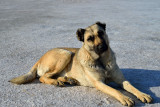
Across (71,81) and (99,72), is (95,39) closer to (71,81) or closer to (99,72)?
(99,72)

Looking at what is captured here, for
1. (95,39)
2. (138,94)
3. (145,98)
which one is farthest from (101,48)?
(145,98)

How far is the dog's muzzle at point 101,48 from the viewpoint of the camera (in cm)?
441

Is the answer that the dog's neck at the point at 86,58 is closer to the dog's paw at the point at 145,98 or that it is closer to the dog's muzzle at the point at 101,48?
the dog's muzzle at the point at 101,48

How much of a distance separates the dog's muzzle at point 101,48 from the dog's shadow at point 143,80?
2.70 feet

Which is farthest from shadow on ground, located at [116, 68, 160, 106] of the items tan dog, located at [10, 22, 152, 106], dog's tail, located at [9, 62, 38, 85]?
dog's tail, located at [9, 62, 38, 85]

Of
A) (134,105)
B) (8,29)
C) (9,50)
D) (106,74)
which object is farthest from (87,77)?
(8,29)

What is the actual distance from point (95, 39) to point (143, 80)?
4.71 feet

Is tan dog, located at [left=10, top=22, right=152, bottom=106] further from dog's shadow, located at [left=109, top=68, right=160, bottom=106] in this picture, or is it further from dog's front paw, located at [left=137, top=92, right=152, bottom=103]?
dog's shadow, located at [left=109, top=68, right=160, bottom=106]

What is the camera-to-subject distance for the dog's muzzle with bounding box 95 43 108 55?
441 centimetres

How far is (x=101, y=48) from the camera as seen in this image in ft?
14.5

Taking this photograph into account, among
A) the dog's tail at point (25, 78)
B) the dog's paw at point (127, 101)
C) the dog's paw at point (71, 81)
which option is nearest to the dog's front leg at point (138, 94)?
the dog's paw at point (127, 101)

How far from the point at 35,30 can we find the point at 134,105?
7.97 m

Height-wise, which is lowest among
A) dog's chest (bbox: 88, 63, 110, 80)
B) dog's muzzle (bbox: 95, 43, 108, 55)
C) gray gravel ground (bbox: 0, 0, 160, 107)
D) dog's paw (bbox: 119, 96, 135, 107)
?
gray gravel ground (bbox: 0, 0, 160, 107)

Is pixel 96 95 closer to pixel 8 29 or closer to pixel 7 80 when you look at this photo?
pixel 7 80
